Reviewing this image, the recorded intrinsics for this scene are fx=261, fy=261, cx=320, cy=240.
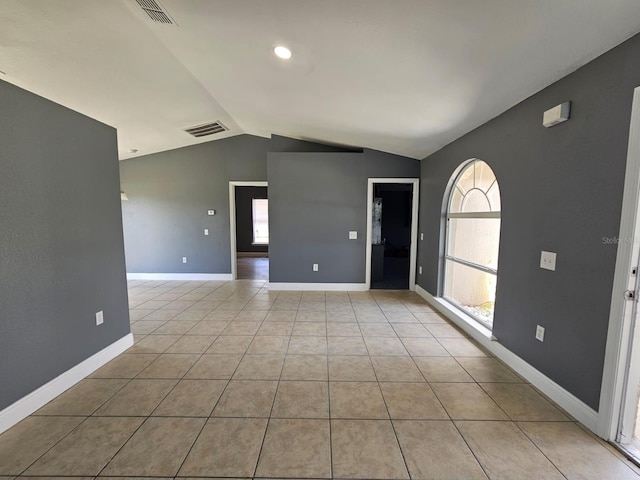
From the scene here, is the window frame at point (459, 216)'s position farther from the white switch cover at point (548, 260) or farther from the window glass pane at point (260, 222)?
the window glass pane at point (260, 222)

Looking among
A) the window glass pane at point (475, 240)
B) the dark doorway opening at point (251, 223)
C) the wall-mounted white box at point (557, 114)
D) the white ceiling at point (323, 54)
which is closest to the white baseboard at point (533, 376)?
the window glass pane at point (475, 240)

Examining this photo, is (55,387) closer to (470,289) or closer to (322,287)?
(322,287)

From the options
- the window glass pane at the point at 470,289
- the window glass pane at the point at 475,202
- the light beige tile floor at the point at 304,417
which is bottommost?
the light beige tile floor at the point at 304,417

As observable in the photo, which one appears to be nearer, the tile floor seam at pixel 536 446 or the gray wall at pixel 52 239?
the tile floor seam at pixel 536 446

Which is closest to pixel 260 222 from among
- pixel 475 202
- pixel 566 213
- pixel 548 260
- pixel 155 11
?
pixel 475 202

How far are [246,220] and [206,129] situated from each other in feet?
15.7

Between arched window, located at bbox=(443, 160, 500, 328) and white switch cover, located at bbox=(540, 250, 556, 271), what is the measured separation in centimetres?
68

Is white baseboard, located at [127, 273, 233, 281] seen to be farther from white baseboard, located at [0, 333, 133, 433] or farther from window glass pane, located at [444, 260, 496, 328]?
window glass pane, located at [444, 260, 496, 328]

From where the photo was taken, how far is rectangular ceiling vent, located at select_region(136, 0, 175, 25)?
1.86m

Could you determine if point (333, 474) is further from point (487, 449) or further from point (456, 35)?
point (456, 35)

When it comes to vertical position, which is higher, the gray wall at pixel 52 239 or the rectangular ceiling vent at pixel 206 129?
the rectangular ceiling vent at pixel 206 129

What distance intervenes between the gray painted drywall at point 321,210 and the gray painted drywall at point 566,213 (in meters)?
2.31

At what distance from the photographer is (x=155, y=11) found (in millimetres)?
1940

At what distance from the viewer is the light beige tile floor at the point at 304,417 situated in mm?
1420
